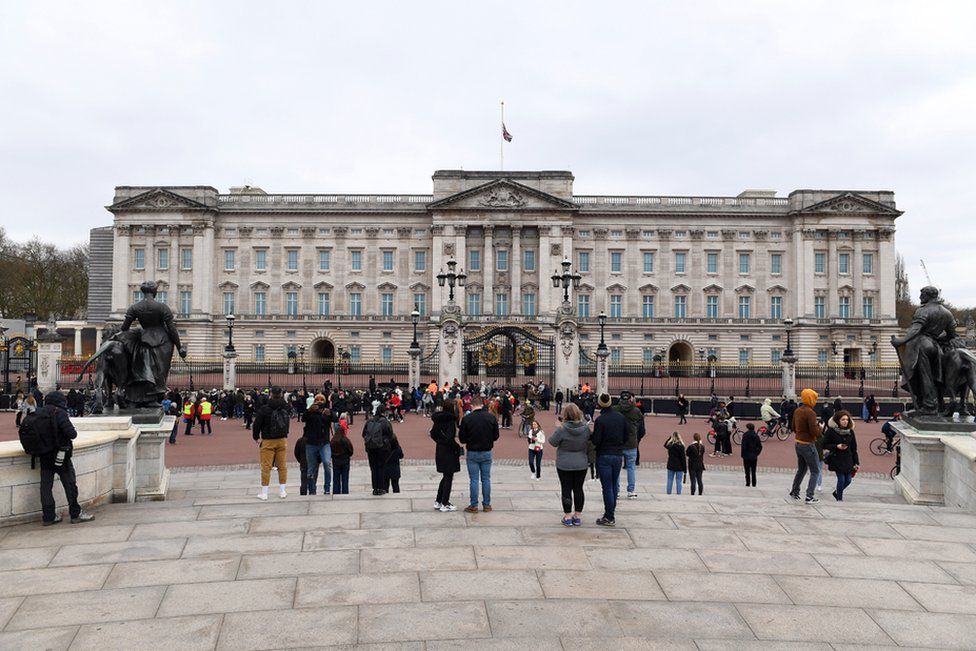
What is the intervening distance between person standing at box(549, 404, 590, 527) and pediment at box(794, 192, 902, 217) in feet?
192

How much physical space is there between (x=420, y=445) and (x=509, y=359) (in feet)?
70.2

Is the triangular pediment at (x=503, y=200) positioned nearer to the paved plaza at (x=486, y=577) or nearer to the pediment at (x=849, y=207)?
the pediment at (x=849, y=207)

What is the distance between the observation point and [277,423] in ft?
37.3

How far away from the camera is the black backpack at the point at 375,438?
38.1 feet

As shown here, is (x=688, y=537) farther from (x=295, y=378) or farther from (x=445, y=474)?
(x=295, y=378)

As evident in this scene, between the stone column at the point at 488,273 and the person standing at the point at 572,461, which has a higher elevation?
the stone column at the point at 488,273

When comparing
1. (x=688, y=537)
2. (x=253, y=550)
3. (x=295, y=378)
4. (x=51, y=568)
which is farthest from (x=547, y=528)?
(x=295, y=378)

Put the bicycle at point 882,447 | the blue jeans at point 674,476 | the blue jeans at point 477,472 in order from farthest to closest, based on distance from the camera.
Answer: the bicycle at point 882,447
the blue jeans at point 674,476
the blue jeans at point 477,472

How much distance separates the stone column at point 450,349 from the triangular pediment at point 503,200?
24.6 m

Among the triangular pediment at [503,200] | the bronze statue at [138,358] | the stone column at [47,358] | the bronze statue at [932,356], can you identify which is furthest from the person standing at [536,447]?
the triangular pediment at [503,200]

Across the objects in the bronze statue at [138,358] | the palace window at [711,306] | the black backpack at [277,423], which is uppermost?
the palace window at [711,306]

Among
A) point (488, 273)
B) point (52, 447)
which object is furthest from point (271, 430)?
point (488, 273)

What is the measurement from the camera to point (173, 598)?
6.44 m

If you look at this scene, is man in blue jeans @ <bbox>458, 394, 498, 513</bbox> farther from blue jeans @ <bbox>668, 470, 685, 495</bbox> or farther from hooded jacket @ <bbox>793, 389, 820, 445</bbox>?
blue jeans @ <bbox>668, 470, 685, 495</bbox>
